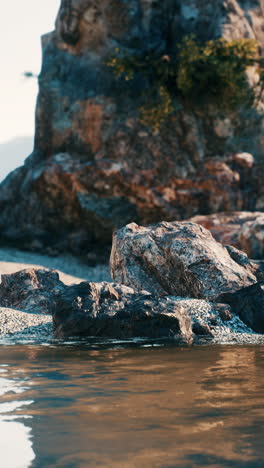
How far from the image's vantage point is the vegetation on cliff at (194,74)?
17.7 meters

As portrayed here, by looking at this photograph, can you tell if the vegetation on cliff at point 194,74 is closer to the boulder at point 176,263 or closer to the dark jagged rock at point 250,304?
the boulder at point 176,263

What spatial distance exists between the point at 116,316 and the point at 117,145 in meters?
11.9

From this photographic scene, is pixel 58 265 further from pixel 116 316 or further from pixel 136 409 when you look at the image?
pixel 136 409

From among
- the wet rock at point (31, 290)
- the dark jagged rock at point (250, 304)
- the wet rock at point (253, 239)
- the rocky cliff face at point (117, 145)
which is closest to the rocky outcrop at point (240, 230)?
the wet rock at point (253, 239)

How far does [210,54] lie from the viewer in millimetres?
17750

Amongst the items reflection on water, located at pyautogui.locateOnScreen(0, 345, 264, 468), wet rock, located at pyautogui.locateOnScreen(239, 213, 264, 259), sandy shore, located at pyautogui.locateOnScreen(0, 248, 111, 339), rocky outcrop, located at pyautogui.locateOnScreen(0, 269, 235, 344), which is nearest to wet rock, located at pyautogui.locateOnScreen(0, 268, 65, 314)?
rocky outcrop, located at pyautogui.locateOnScreen(0, 269, 235, 344)

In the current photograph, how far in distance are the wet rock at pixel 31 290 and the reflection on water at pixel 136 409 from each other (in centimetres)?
363

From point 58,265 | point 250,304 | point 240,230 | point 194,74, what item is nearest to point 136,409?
point 250,304

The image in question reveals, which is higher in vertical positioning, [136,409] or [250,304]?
[250,304]

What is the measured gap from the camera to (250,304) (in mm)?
7367

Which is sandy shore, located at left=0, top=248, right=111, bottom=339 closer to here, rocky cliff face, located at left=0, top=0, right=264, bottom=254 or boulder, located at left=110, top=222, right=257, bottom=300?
rocky cliff face, located at left=0, top=0, right=264, bottom=254

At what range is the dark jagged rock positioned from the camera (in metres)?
7.24

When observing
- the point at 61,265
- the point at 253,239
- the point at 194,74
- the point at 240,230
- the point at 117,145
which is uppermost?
the point at 194,74

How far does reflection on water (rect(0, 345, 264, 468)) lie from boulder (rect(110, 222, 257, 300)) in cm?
285
